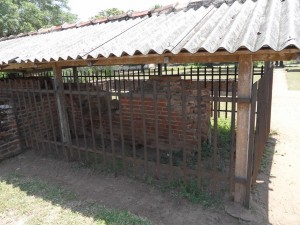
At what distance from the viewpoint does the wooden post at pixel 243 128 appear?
121 inches

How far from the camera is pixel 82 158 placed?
16.9ft

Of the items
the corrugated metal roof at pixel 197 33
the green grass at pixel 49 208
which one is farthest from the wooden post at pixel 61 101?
the green grass at pixel 49 208

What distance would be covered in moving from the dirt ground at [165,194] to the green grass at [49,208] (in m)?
0.16

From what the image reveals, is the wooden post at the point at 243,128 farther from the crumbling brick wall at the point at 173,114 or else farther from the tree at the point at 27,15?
the tree at the point at 27,15

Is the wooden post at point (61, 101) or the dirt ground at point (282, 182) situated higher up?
the wooden post at point (61, 101)

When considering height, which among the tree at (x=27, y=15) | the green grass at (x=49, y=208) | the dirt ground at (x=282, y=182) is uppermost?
the tree at (x=27, y=15)

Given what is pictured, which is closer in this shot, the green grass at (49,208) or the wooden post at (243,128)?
the wooden post at (243,128)

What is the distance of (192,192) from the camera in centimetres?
382

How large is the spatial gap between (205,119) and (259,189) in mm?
2084

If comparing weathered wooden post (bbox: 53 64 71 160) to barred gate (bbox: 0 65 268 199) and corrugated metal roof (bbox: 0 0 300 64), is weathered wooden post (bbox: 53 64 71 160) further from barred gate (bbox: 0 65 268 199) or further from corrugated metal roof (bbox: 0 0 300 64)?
corrugated metal roof (bbox: 0 0 300 64)

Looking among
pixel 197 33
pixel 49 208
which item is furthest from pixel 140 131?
pixel 197 33

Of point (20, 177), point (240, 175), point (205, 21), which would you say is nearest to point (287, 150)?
point (240, 175)

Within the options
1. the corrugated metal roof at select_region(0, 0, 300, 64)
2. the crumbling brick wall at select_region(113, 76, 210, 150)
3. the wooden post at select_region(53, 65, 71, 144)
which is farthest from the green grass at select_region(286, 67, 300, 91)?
the wooden post at select_region(53, 65, 71, 144)

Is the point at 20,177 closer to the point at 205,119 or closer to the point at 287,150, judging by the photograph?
the point at 205,119
